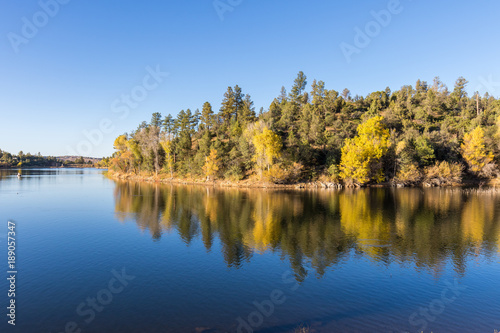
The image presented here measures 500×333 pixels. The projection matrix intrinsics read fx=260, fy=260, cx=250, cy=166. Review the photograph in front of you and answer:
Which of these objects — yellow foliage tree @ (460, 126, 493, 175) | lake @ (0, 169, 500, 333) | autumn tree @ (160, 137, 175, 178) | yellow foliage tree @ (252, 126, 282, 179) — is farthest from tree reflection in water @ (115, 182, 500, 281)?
autumn tree @ (160, 137, 175, 178)

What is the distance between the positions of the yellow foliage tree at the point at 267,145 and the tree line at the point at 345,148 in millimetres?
291

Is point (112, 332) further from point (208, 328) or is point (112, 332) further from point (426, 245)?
point (426, 245)

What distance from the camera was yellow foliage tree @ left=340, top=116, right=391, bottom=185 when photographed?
247 ft

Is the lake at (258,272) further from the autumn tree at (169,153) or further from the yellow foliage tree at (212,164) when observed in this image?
the autumn tree at (169,153)

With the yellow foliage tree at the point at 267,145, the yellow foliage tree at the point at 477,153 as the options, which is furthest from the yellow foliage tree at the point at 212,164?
the yellow foliage tree at the point at 477,153

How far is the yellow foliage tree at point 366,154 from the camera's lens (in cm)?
7525

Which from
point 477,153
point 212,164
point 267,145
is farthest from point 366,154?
point 212,164

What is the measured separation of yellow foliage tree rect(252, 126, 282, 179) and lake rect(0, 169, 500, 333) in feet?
122

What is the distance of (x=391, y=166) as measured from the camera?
83.3 metres

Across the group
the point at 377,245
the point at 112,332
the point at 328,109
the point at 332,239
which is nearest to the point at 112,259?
the point at 112,332

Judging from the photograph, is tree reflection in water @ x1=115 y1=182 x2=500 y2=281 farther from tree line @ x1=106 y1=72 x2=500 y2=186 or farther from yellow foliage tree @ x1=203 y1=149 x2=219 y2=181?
yellow foliage tree @ x1=203 y1=149 x2=219 y2=181

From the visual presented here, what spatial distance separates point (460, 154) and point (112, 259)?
104 metres

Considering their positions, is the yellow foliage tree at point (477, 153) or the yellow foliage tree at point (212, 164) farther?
the yellow foliage tree at point (212, 164)

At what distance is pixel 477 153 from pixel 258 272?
9145 cm
